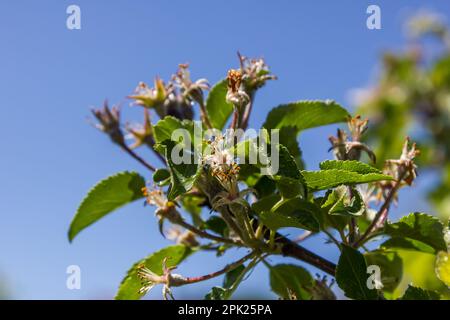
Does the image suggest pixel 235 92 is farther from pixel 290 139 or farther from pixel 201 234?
pixel 201 234

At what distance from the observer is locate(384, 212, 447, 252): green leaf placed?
185cm

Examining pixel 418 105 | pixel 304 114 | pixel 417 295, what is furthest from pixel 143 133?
pixel 418 105

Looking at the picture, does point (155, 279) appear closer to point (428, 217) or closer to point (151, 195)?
point (151, 195)

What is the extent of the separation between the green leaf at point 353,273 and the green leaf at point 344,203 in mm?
138

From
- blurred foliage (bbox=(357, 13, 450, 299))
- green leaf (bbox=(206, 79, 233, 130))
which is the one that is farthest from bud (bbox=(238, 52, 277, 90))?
blurred foliage (bbox=(357, 13, 450, 299))

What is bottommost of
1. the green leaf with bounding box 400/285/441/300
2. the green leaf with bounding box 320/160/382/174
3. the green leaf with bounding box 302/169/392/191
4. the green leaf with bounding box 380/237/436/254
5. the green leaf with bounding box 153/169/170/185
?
the green leaf with bounding box 400/285/441/300

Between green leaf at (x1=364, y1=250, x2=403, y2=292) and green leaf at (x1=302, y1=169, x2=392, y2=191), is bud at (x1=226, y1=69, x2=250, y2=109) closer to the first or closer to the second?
green leaf at (x1=302, y1=169, x2=392, y2=191)

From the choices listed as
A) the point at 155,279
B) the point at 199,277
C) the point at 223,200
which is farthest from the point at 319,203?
the point at 155,279

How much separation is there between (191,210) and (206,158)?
64cm

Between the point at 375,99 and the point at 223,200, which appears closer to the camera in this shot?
the point at 223,200

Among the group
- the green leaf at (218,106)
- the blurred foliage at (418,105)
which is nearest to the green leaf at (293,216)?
the green leaf at (218,106)

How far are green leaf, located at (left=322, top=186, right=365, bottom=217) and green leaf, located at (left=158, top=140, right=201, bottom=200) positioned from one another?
37 centimetres

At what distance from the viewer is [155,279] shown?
191 centimetres

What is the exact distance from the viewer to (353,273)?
1.76 metres
